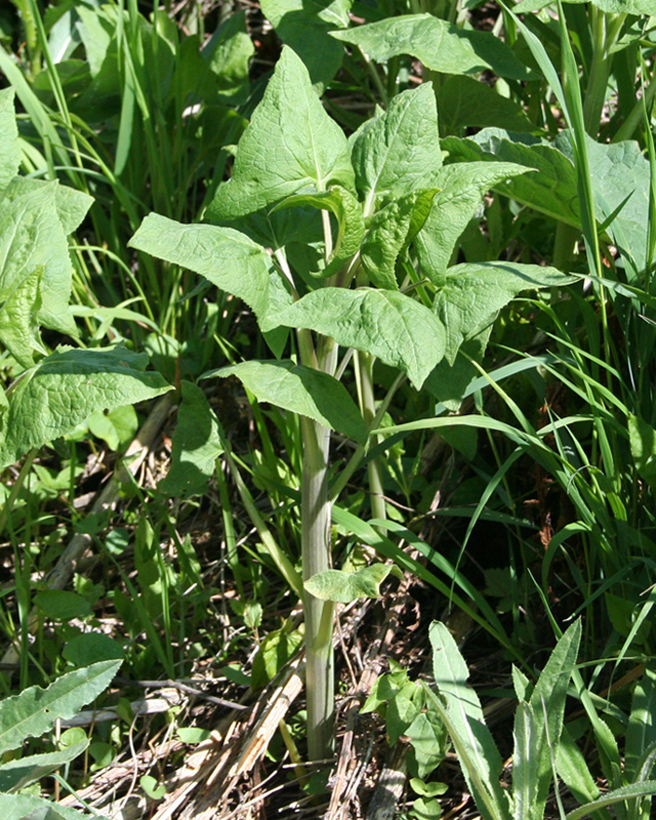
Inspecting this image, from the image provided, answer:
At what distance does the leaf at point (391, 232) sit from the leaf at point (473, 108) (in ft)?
2.47

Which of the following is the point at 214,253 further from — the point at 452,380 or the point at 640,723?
the point at 640,723

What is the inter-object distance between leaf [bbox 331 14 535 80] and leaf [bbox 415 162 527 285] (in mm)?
563

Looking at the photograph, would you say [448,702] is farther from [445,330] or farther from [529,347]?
[529,347]

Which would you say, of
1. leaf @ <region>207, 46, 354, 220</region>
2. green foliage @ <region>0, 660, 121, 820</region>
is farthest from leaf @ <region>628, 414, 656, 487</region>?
green foliage @ <region>0, 660, 121, 820</region>

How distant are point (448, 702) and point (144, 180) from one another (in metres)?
1.65

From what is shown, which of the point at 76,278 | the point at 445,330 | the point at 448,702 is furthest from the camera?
the point at 76,278

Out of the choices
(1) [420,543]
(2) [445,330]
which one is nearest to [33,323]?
(2) [445,330]

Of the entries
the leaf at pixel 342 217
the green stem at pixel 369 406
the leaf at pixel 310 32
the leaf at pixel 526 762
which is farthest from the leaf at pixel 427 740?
the leaf at pixel 310 32

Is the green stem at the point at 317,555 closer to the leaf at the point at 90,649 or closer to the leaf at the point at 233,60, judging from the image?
the leaf at the point at 90,649

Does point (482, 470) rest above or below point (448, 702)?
above

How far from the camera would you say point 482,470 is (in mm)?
1806

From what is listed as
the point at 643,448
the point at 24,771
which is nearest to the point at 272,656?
the point at 24,771

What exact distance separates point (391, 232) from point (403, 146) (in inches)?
7.8

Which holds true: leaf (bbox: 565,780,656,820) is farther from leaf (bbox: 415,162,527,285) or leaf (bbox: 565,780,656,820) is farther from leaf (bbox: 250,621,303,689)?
leaf (bbox: 415,162,527,285)
